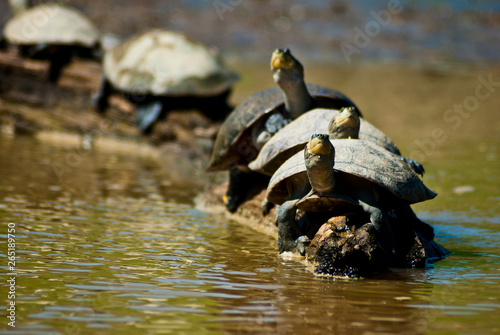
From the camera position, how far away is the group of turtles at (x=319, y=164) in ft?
13.5

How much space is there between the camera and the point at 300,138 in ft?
16.1

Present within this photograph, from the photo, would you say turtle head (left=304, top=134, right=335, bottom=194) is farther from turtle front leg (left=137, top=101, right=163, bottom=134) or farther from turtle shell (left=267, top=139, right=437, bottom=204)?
turtle front leg (left=137, top=101, right=163, bottom=134)

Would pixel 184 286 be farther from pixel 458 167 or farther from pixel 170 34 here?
pixel 170 34

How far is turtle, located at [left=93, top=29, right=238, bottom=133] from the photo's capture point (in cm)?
902

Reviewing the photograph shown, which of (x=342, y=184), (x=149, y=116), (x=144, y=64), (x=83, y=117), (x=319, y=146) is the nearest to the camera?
(x=319, y=146)

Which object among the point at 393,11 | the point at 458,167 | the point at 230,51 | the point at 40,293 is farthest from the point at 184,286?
the point at 393,11

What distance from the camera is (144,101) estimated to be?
959 cm

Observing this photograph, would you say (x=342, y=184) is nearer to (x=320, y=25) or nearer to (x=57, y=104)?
(x=57, y=104)

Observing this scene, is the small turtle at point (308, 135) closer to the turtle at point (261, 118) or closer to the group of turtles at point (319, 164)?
the group of turtles at point (319, 164)

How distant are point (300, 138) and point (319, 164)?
0.95 meters

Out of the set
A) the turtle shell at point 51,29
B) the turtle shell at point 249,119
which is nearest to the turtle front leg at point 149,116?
the turtle shell at point 51,29

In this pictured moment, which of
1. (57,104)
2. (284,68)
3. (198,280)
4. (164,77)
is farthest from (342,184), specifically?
(57,104)

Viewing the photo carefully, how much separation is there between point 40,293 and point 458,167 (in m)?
5.82

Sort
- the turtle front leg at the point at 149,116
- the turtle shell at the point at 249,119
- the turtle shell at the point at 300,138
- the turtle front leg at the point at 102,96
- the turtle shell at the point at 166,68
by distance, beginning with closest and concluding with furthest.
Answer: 1. the turtle shell at the point at 300,138
2. the turtle shell at the point at 249,119
3. the turtle shell at the point at 166,68
4. the turtle front leg at the point at 149,116
5. the turtle front leg at the point at 102,96
